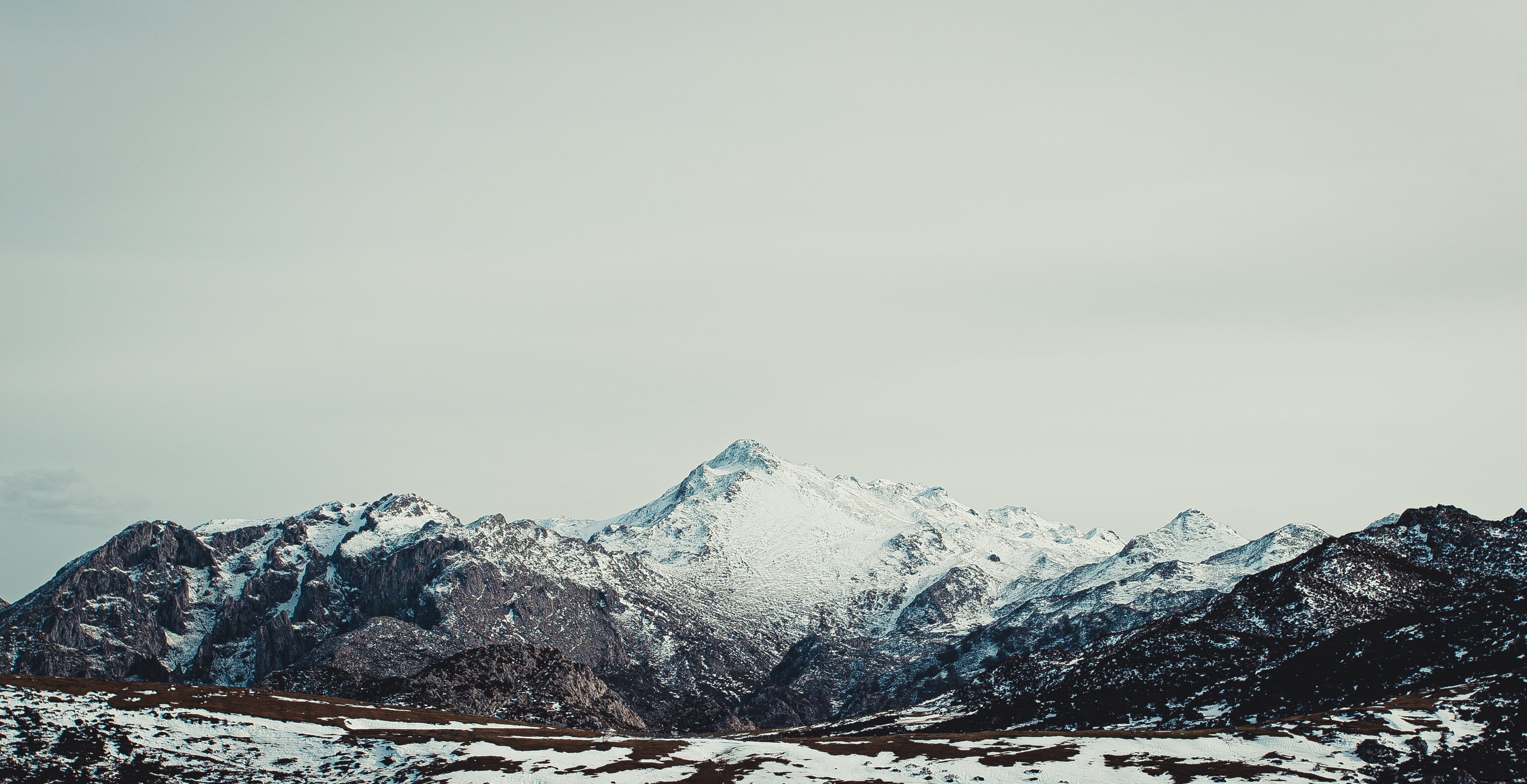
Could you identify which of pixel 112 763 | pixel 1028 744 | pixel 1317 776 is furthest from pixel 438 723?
pixel 1317 776

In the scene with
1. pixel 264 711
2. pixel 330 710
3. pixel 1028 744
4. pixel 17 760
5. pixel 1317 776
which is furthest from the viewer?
pixel 330 710

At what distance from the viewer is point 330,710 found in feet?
575

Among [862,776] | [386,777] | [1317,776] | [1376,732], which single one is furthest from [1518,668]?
[386,777]

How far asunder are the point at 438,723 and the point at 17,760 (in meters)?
61.0

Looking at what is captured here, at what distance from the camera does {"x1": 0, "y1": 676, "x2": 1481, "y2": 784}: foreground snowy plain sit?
130 metres

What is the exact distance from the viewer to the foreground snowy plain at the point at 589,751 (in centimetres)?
12950

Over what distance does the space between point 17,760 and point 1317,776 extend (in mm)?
146443

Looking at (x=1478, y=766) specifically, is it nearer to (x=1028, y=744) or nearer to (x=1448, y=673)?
(x=1028, y=744)

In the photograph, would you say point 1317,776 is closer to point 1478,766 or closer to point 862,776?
point 1478,766

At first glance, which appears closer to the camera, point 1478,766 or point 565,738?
point 1478,766

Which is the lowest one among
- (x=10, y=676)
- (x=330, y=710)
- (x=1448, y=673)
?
(x=1448, y=673)

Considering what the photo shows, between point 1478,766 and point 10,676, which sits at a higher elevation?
point 10,676

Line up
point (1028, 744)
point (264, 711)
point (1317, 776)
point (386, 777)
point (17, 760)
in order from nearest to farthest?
point (1317, 776)
point (17, 760)
point (386, 777)
point (1028, 744)
point (264, 711)

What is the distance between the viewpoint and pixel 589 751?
155875mm
